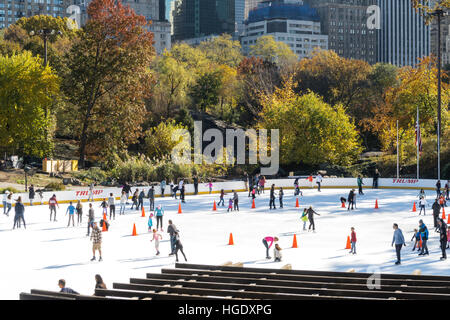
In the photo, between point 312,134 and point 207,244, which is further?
point 312,134

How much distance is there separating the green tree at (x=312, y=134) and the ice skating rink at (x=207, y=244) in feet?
70.1

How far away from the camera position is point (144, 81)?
204 ft

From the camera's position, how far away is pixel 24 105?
55.7 meters

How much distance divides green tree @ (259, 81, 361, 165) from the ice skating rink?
21353 millimetres

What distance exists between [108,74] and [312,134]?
20.6 meters

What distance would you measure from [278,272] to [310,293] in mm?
2587

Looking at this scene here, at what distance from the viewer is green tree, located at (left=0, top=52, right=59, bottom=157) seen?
5503cm

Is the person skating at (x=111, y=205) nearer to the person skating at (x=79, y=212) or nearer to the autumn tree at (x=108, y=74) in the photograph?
the person skating at (x=79, y=212)

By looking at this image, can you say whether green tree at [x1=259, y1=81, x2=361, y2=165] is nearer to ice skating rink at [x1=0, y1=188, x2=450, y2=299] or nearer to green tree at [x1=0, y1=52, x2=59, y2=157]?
ice skating rink at [x1=0, y1=188, x2=450, y2=299]

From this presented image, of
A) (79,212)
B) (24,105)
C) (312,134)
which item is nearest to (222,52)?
(312,134)

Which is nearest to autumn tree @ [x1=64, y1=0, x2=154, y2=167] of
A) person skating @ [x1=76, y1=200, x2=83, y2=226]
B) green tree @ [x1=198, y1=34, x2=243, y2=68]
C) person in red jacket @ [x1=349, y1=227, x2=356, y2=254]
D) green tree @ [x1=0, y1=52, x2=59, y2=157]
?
green tree @ [x1=0, y1=52, x2=59, y2=157]

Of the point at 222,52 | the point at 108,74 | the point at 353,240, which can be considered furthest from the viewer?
the point at 222,52

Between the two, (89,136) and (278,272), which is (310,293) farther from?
(89,136)

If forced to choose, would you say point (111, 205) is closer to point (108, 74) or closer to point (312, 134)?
point (108, 74)
